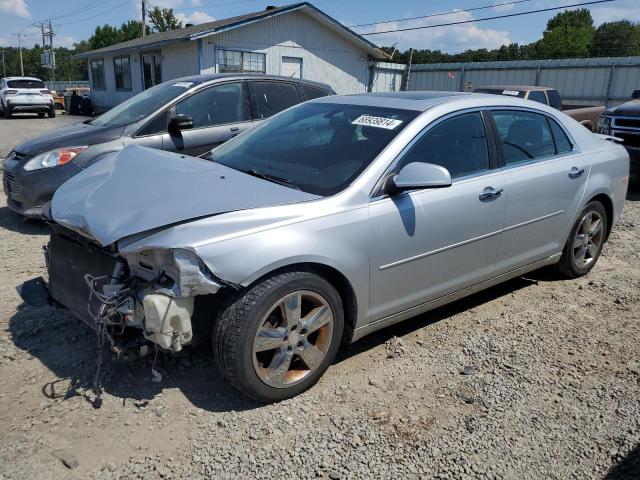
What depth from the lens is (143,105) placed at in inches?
247

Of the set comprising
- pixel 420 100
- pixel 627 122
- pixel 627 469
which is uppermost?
pixel 420 100

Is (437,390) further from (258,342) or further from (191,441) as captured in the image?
(191,441)

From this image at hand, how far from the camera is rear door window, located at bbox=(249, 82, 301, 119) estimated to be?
6.71 m

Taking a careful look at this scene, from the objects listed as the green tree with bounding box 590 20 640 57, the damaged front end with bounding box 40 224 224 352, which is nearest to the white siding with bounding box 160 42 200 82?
the damaged front end with bounding box 40 224 224 352

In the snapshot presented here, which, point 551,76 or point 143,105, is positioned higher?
point 551,76

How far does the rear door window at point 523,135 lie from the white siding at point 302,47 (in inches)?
683

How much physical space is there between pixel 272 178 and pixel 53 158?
142 inches

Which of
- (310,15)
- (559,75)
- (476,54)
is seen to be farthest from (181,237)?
(476,54)

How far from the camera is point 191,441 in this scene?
268 centimetres

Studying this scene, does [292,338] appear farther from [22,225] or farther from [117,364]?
[22,225]

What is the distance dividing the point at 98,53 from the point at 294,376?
28094 millimetres

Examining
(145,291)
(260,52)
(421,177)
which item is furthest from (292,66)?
(145,291)

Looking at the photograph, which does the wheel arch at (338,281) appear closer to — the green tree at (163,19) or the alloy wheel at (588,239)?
the alloy wheel at (588,239)

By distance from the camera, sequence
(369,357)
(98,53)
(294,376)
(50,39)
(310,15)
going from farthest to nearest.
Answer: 1. (50,39)
2. (98,53)
3. (310,15)
4. (369,357)
5. (294,376)
